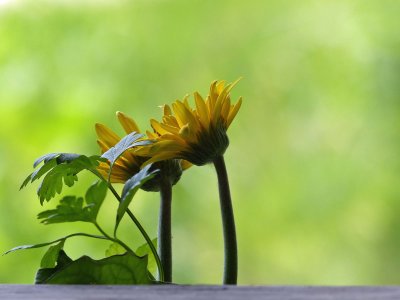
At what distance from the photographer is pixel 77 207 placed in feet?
1.29

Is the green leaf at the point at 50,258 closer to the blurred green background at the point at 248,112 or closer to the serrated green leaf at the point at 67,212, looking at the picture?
the serrated green leaf at the point at 67,212

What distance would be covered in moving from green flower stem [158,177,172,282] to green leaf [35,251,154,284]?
2cm

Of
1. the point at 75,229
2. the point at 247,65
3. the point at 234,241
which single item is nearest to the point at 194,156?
the point at 234,241

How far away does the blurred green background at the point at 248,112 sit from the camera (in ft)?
4.95

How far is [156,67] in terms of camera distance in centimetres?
159

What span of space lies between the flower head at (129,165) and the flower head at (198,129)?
0.07ft

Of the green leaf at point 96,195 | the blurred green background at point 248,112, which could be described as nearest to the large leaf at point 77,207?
the green leaf at point 96,195

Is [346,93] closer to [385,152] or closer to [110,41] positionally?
[385,152]

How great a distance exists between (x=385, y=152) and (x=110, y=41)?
69 centimetres

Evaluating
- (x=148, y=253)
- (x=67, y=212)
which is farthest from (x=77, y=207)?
(x=148, y=253)

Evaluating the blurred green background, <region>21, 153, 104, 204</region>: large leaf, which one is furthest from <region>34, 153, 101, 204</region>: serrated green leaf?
the blurred green background

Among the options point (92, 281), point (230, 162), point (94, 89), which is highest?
point (94, 89)

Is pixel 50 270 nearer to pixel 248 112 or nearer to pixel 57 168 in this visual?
pixel 57 168

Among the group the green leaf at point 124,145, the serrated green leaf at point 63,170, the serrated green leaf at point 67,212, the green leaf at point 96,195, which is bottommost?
the serrated green leaf at point 67,212
